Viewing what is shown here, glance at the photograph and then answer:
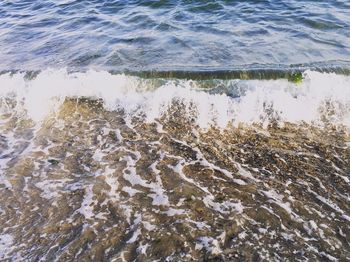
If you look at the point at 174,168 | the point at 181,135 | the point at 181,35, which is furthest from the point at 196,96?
the point at 181,35

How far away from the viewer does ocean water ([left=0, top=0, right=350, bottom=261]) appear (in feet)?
16.1

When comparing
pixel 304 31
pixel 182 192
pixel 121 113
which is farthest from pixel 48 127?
pixel 304 31

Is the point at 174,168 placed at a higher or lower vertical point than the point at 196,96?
lower

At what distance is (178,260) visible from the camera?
4.50m

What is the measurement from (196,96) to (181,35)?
3.57m

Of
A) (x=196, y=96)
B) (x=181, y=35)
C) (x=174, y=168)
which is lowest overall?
(x=174, y=168)

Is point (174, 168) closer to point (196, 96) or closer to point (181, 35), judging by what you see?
point (196, 96)

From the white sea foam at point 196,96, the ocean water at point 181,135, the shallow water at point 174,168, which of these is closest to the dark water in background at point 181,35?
the ocean water at point 181,135

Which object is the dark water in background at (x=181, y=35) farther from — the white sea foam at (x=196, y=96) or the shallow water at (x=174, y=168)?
the shallow water at (x=174, y=168)

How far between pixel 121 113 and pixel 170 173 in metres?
2.57

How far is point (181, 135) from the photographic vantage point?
23.8 ft

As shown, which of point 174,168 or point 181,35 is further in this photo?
point 181,35

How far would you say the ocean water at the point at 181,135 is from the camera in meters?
4.90

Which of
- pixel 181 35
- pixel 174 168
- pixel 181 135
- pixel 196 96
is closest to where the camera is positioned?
pixel 174 168
